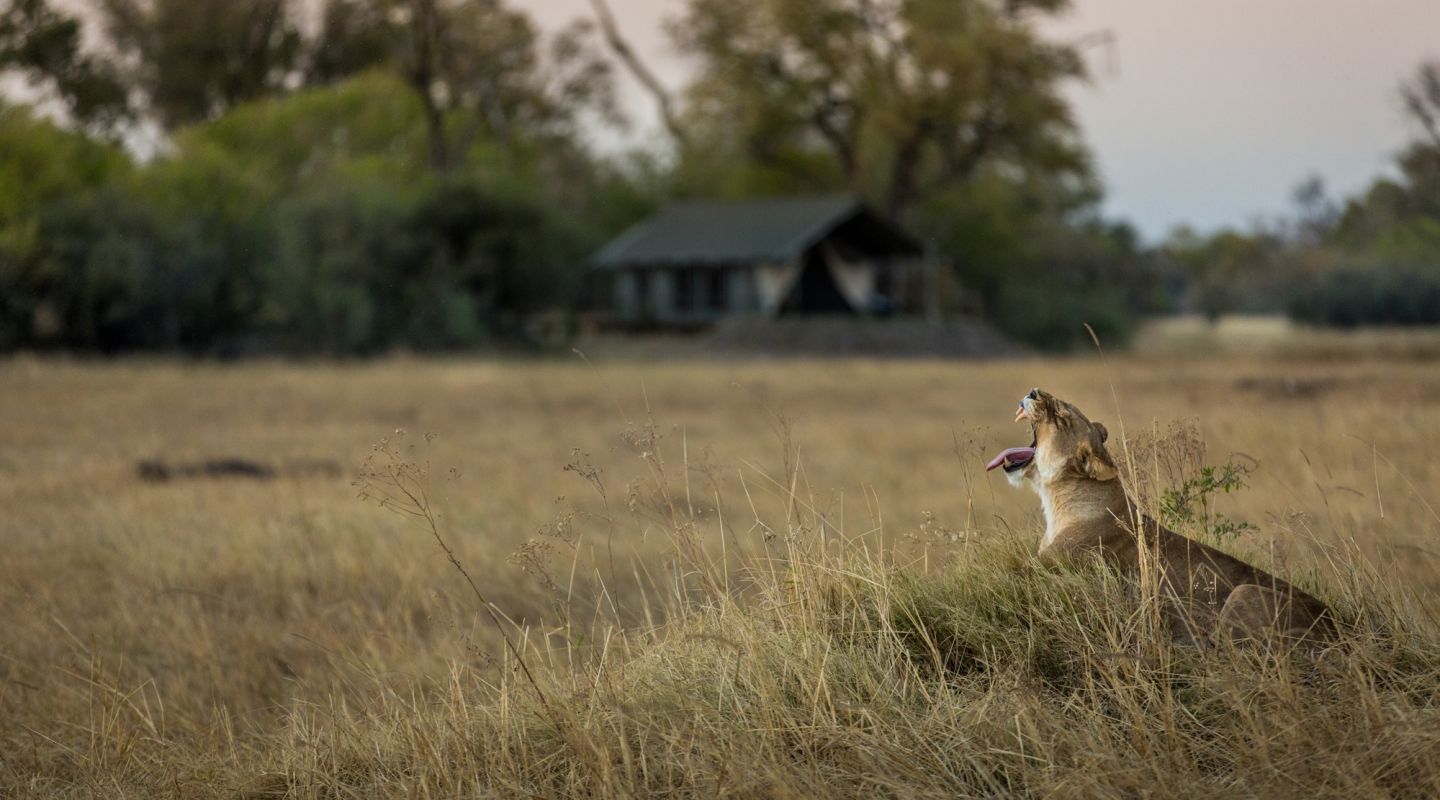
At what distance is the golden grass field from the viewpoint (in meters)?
3.68

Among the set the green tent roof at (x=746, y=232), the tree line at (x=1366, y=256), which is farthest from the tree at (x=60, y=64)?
the tree line at (x=1366, y=256)

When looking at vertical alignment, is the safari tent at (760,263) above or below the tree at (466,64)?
below

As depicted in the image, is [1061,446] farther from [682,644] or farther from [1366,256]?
[1366,256]

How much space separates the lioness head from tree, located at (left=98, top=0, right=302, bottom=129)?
48375mm

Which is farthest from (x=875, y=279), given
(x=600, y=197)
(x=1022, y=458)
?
(x=1022, y=458)

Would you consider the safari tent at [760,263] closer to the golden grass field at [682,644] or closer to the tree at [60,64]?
the tree at [60,64]

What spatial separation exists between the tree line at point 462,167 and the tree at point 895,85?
0.34ft

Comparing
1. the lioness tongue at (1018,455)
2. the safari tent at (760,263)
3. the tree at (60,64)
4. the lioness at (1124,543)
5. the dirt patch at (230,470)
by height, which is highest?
the tree at (60,64)

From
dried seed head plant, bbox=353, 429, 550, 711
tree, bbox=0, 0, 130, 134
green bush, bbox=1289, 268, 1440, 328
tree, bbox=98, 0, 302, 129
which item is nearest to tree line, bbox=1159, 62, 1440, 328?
green bush, bbox=1289, 268, 1440, 328

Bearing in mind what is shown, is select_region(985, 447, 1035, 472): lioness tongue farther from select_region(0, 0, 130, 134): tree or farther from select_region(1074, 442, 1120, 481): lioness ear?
select_region(0, 0, 130, 134): tree

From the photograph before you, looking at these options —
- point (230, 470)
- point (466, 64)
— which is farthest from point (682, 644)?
point (466, 64)

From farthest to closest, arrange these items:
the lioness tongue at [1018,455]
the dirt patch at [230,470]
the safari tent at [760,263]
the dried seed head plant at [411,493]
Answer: the safari tent at [760,263], the dirt patch at [230,470], the lioness tongue at [1018,455], the dried seed head plant at [411,493]

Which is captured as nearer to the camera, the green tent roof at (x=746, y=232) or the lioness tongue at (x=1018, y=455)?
the lioness tongue at (x=1018, y=455)

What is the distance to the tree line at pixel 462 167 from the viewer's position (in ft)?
97.6
